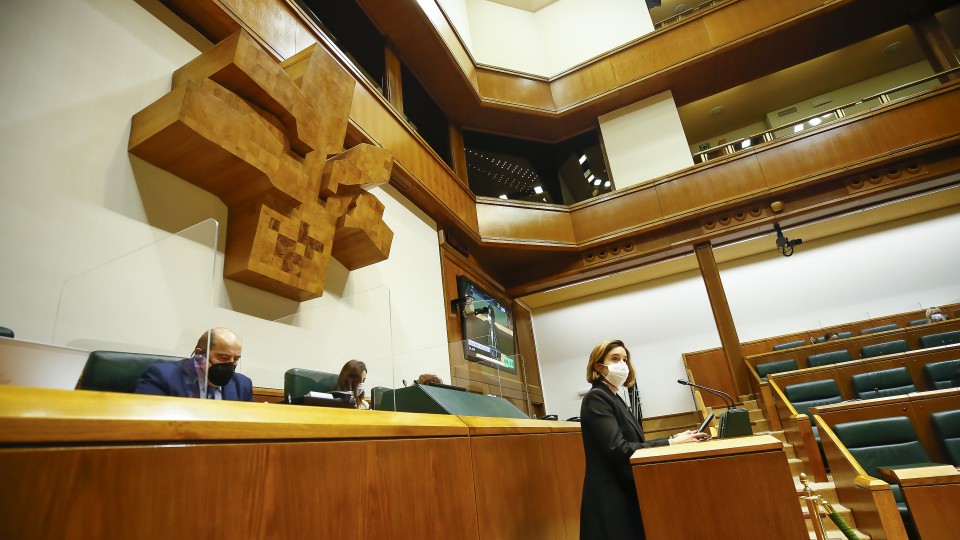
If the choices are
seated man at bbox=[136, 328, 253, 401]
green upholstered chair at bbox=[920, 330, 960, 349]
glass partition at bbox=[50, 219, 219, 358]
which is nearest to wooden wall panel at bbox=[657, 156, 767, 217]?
green upholstered chair at bbox=[920, 330, 960, 349]

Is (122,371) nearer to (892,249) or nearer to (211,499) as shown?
(211,499)

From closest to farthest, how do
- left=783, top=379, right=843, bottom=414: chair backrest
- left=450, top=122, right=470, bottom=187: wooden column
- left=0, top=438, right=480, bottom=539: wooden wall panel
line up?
left=0, top=438, right=480, bottom=539: wooden wall panel
left=783, top=379, right=843, bottom=414: chair backrest
left=450, top=122, right=470, bottom=187: wooden column

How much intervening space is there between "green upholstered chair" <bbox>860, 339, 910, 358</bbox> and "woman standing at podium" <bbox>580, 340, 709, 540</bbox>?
193 inches

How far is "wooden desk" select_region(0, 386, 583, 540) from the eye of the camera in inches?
21.8

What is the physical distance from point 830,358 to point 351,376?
5453 mm

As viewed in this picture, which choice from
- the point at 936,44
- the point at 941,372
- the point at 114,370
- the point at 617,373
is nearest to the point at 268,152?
the point at 114,370

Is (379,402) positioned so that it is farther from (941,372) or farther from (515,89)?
(515,89)

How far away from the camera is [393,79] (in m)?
5.34

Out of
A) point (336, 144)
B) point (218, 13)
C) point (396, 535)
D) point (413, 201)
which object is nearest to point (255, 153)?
point (336, 144)

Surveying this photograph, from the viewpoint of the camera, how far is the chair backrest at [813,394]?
4578 mm

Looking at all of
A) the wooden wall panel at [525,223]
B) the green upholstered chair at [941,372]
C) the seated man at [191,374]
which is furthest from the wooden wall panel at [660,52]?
the seated man at [191,374]

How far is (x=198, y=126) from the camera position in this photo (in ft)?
7.54

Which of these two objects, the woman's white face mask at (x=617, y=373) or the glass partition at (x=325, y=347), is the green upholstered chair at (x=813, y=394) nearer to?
the woman's white face mask at (x=617, y=373)

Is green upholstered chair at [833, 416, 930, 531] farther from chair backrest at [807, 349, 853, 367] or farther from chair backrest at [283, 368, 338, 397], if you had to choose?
chair backrest at [283, 368, 338, 397]
